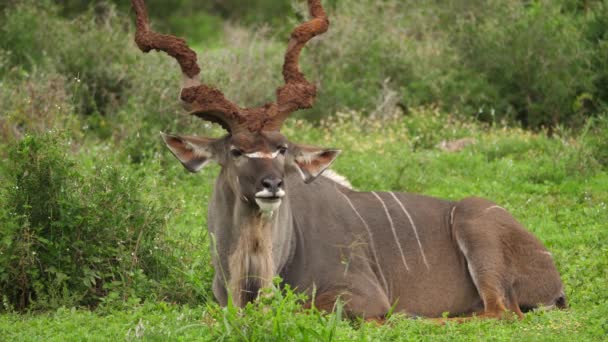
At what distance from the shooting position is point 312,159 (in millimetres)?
5984

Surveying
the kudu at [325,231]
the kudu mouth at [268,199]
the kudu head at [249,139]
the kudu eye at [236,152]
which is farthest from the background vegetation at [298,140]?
the kudu eye at [236,152]

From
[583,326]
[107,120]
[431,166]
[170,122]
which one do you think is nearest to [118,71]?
[107,120]

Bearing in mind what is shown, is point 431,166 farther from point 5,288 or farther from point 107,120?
point 5,288

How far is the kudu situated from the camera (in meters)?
5.77

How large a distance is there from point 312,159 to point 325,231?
27.4 inches

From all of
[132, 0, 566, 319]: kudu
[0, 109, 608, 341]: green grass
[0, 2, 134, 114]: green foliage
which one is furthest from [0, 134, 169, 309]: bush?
[0, 2, 134, 114]: green foliage

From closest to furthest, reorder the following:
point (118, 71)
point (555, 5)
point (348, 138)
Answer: point (348, 138), point (118, 71), point (555, 5)

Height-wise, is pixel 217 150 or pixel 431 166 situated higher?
pixel 217 150

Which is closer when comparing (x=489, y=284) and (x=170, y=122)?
(x=489, y=284)

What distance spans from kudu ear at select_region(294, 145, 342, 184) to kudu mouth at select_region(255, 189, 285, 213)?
46 centimetres

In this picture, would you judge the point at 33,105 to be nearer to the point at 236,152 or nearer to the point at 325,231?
the point at 325,231

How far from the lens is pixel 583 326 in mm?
5547

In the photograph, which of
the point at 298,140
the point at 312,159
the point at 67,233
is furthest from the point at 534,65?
the point at 67,233

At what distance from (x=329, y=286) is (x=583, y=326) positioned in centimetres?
149
